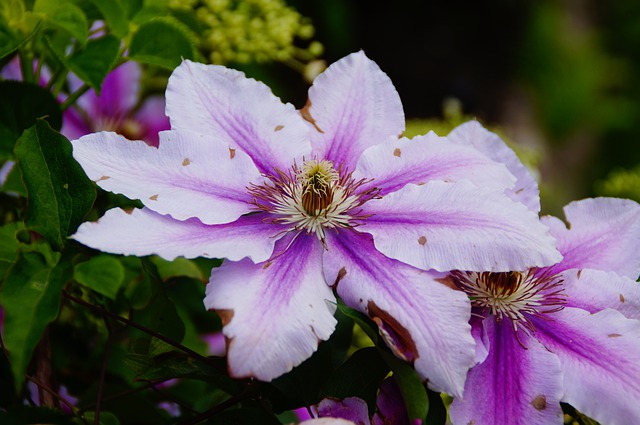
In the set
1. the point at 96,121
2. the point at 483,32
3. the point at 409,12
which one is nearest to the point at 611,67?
the point at 483,32

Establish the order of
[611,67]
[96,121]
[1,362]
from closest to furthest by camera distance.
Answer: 1. [1,362]
2. [96,121]
3. [611,67]

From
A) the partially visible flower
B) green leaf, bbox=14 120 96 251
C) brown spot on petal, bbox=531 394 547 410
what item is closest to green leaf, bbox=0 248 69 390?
green leaf, bbox=14 120 96 251

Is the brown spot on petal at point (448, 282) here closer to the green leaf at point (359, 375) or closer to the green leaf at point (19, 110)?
the green leaf at point (359, 375)

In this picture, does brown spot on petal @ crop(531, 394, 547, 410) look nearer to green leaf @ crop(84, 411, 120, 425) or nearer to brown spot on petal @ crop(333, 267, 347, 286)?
brown spot on petal @ crop(333, 267, 347, 286)

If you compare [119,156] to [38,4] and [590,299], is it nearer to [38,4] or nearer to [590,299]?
[38,4]

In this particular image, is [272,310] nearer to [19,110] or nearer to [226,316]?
[226,316]
